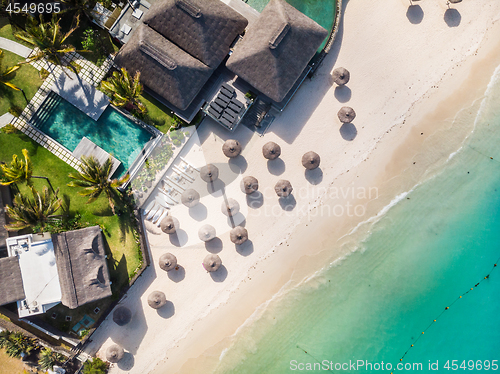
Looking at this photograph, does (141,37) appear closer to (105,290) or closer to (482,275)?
(105,290)

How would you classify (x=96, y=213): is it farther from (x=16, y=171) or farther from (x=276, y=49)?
(x=276, y=49)

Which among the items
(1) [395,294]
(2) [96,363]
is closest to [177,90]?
(2) [96,363]

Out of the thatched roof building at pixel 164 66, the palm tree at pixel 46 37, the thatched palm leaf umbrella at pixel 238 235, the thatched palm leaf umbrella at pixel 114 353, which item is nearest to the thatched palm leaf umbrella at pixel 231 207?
the thatched palm leaf umbrella at pixel 238 235

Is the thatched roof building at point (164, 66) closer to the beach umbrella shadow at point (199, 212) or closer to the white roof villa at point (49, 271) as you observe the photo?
the beach umbrella shadow at point (199, 212)

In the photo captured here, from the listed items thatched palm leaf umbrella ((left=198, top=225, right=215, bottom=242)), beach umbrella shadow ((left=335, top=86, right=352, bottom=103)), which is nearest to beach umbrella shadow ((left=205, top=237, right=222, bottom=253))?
thatched palm leaf umbrella ((left=198, top=225, right=215, bottom=242))

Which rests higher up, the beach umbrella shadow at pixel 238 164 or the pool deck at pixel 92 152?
the beach umbrella shadow at pixel 238 164

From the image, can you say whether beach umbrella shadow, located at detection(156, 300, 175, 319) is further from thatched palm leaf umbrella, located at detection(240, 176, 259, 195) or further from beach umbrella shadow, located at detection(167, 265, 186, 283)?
thatched palm leaf umbrella, located at detection(240, 176, 259, 195)

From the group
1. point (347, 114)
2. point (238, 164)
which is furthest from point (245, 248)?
point (347, 114)
